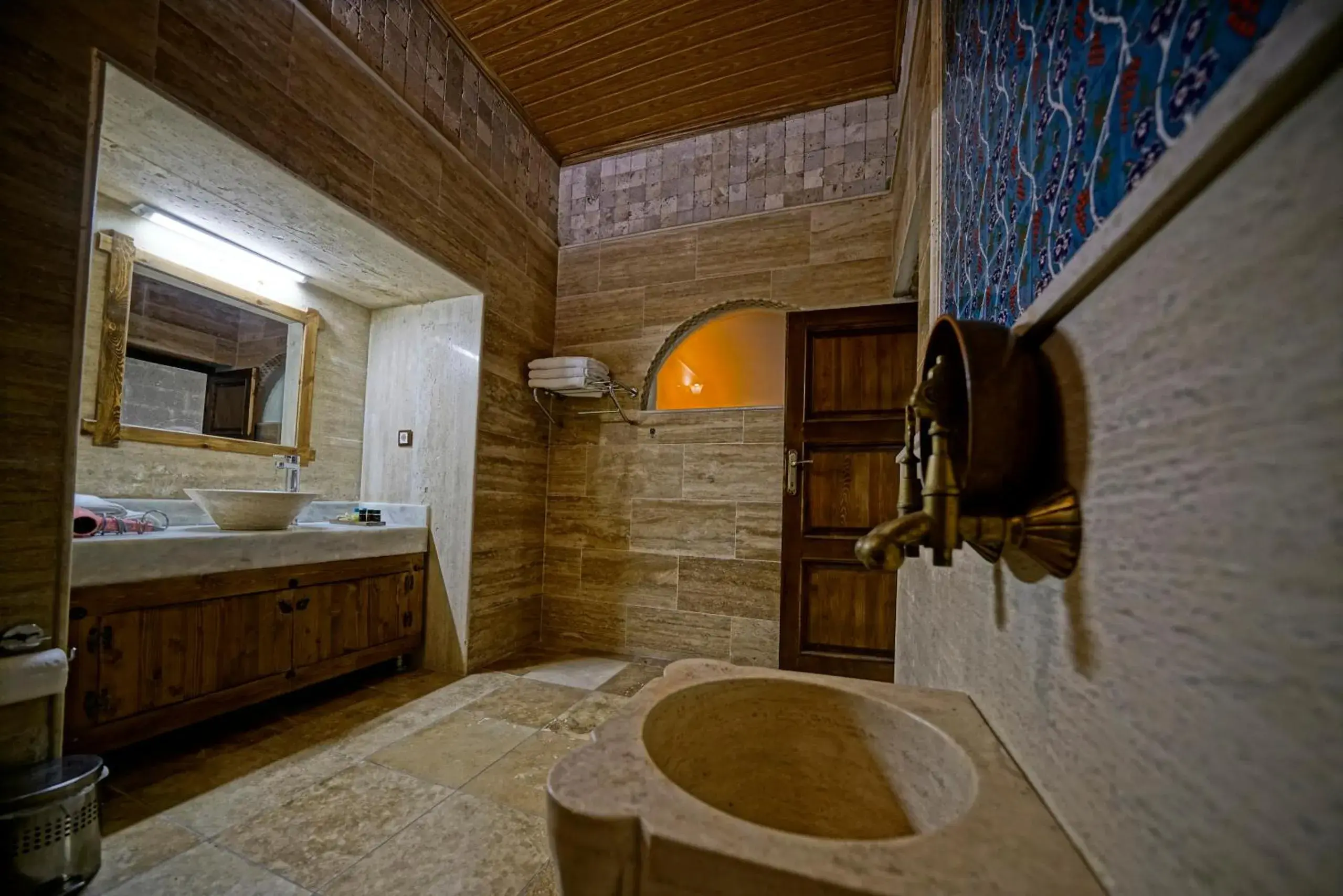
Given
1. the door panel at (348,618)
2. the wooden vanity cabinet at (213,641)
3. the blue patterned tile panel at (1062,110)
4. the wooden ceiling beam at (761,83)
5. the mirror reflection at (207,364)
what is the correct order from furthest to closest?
the wooden ceiling beam at (761,83)
the door panel at (348,618)
the mirror reflection at (207,364)
the wooden vanity cabinet at (213,641)
the blue patterned tile panel at (1062,110)

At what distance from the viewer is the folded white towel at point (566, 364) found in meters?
2.83

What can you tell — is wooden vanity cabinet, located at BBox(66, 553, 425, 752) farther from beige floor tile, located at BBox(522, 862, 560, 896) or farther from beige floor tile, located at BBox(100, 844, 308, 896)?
beige floor tile, located at BBox(522, 862, 560, 896)

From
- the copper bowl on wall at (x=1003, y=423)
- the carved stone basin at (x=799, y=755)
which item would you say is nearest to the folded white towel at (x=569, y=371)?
the carved stone basin at (x=799, y=755)

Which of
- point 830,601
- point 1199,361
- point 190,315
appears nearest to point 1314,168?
point 1199,361

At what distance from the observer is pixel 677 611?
284cm

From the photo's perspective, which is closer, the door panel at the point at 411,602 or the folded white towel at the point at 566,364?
the door panel at the point at 411,602

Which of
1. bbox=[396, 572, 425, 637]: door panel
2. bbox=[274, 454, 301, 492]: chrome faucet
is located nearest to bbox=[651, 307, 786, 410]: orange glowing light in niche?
bbox=[396, 572, 425, 637]: door panel

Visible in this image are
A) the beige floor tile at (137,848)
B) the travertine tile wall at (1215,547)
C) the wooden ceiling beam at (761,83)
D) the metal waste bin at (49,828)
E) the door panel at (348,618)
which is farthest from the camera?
the wooden ceiling beam at (761,83)

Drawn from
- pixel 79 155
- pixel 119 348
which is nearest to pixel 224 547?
pixel 119 348

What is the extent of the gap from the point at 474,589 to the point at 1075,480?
2677mm

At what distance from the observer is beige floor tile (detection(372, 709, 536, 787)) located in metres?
1.65

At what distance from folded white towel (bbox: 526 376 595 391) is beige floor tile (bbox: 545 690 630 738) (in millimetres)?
1621

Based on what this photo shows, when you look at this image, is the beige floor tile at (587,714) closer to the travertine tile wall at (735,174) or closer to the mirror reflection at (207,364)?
the mirror reflection at (207,364)

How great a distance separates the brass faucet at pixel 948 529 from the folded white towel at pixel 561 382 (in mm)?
2433
